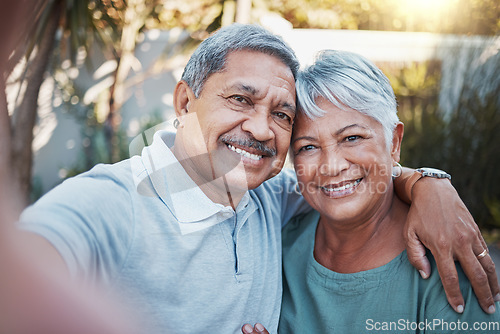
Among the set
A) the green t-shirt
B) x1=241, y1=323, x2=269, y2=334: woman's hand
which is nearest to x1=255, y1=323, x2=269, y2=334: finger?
x1=241, y1=323, x2=269, y2=334: woman's hand

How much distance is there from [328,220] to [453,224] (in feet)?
1.84

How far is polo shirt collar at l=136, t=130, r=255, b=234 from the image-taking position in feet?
5.06

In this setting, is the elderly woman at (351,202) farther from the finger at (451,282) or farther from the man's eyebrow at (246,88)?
the man's eyebrow at (246,88)

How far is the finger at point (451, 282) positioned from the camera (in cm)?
142

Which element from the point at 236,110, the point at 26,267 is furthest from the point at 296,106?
the point at 26,267

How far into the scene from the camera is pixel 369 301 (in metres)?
1.66

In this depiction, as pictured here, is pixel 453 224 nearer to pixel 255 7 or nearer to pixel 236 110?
pixel 236 110

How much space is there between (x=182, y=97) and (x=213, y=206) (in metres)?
0.54

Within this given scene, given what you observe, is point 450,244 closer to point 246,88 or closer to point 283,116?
point 283,116

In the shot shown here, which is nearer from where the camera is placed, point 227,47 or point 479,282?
point 479,282

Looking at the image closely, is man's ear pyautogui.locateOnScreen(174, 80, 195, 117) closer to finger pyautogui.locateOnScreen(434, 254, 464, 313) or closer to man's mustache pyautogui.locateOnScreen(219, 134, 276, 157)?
man's mustache pyautogui.locateOnScreen(219, 134, 276, 157)

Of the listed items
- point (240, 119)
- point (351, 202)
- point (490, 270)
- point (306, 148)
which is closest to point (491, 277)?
point (490, 270)

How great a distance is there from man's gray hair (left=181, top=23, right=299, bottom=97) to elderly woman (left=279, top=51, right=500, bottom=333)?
0.74 ft

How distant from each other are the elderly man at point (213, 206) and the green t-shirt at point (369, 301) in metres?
0.07
